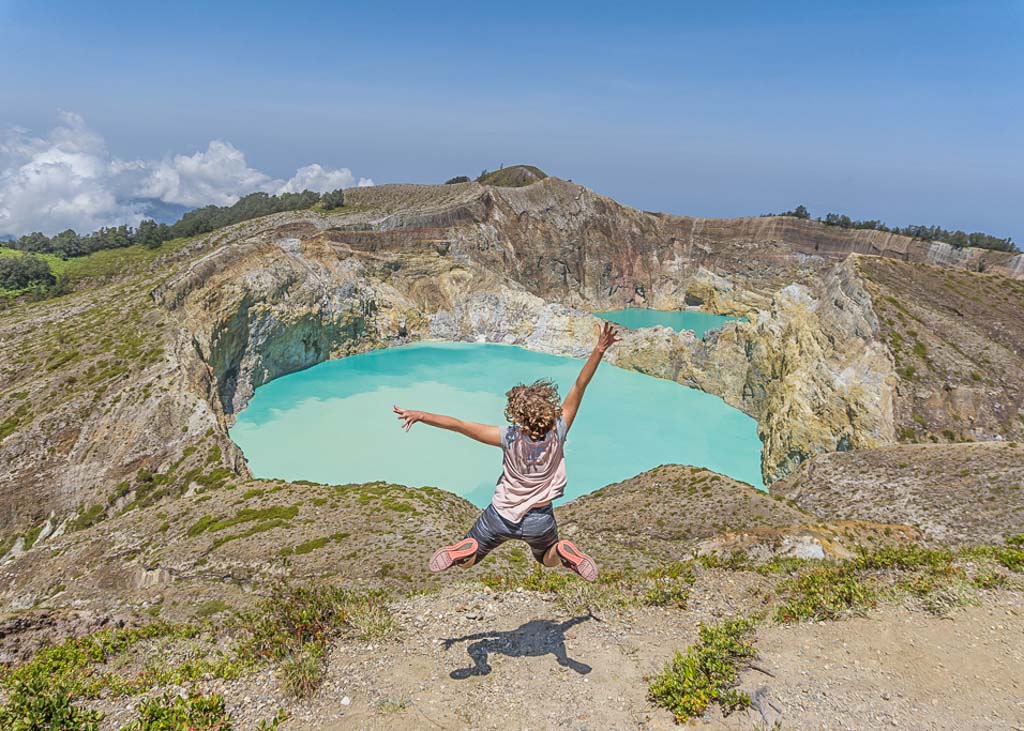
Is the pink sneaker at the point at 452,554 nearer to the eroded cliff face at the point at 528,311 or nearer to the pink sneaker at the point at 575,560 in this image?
the pink sneaker at the point at 575,560

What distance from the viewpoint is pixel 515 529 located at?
228 inches

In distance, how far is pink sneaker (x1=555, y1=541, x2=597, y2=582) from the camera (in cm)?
561

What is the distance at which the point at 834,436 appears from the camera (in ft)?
101

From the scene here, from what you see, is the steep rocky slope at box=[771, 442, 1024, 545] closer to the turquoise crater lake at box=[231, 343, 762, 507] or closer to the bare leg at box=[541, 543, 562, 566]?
the turquoise crater lake at box=[231, 343, 762, 507]

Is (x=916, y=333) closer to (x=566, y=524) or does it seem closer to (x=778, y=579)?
(x=566, y=524)

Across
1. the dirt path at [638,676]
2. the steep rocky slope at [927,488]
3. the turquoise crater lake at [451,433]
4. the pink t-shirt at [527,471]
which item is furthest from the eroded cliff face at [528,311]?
the pink t-shirt at [527,471]

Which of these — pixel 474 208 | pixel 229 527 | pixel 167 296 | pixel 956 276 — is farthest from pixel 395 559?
pixel 474 208

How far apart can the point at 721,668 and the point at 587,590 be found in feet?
10.00

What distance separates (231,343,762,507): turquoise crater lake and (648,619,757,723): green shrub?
73.0 feet

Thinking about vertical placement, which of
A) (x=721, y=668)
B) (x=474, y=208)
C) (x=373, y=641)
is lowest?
(x=373, y=641)

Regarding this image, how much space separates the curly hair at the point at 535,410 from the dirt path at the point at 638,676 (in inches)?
134

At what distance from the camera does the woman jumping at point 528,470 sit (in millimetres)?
5520

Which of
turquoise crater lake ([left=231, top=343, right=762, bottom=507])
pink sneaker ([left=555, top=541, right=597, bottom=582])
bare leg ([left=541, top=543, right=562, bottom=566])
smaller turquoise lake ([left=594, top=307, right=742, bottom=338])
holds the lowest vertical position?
turquoise crater lake ([left=231, top=343, right=762, bottom=507])

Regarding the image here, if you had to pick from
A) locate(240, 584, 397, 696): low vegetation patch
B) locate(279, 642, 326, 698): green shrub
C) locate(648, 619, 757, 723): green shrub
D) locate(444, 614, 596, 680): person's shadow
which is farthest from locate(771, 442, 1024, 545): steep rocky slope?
locate(279, 642, 326, 698): green shrub
